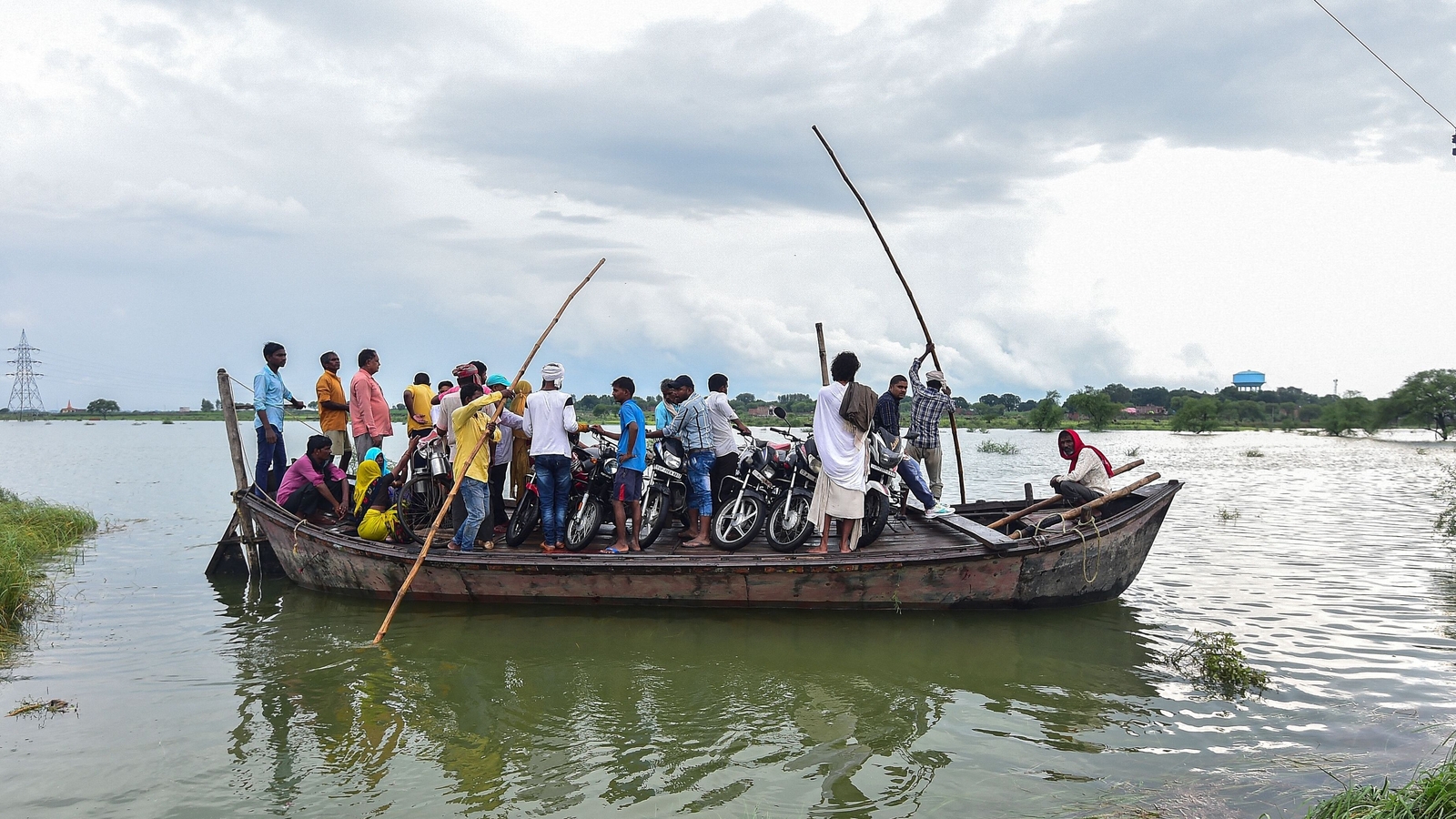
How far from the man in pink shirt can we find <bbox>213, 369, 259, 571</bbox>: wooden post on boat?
160 centimetres

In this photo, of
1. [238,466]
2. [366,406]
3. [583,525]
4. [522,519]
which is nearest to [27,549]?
[238,466]

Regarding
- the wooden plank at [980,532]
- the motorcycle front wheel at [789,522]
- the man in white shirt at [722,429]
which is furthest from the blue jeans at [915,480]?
the man in white shirt at [722,429]

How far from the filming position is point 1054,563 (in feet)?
26.2

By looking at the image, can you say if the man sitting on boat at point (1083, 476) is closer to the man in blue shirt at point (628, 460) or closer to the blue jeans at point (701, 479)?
the blue jeans at point (701, 479)

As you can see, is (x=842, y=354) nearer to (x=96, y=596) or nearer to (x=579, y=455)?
(x=579, y=455)

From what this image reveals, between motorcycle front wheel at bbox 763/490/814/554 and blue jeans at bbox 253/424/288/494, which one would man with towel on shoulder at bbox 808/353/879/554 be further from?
blue jeans at bbox 253/424/288/494

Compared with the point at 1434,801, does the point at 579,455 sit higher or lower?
higher

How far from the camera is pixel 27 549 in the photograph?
11.6 meters

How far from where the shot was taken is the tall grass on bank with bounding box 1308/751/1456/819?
12.5 ft

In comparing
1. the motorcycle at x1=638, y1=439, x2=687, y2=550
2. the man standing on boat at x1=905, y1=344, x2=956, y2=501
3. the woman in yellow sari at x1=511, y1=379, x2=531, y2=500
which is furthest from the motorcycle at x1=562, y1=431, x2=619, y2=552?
the man standing on boat at x1=905, y1=344, x2=956, y2=501

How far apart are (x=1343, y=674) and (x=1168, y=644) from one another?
1.31 meters

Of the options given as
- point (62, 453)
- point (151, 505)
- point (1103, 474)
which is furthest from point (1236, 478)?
point (62, 453)

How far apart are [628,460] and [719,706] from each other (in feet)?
9.10

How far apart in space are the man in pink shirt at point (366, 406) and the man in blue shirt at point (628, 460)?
3.30 m
